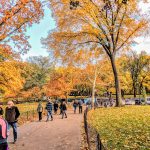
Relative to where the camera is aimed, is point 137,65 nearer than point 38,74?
Yes

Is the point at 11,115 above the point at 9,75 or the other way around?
the other way around

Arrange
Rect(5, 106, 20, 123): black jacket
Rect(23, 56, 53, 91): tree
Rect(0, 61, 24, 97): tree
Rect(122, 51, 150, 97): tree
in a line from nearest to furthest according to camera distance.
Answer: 1. Rect(5, 106, 20, 123): black jacket
2. Rect(0, 61, 24, 97): tree
3. Rect(122, 51, 150, 97): tree
4. Rect(23, 56, 53, 91): tree

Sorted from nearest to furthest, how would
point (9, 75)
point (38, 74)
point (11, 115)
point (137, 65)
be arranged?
point (11, 115) → point (9, 75) → point (137, 65) → point (38, 74)

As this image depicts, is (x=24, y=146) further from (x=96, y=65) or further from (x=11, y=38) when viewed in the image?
(x=96, y=65)

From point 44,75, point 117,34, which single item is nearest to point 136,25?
point 117,34

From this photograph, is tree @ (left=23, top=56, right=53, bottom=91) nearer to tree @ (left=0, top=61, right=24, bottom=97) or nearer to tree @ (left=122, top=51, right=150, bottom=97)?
tree @ (left=122, top=51, right=150, bottom=97)

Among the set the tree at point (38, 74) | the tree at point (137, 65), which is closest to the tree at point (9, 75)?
the tree at point (137, 65)

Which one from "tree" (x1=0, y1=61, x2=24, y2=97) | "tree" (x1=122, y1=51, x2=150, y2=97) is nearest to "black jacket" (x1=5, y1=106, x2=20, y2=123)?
"tree" (x1=0, y1=61, x2=24, y2=97)

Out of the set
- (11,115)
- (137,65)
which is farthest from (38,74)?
(11,115)

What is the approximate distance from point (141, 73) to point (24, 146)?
6980 cm

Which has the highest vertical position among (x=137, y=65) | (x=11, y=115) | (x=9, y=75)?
(x=137, y=65)

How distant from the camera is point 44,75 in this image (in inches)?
4092

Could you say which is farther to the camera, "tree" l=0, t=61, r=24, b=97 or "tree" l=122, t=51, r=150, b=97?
"tree" l=122, t=51, r=150, b=97

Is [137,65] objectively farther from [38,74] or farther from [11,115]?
[11,115]
